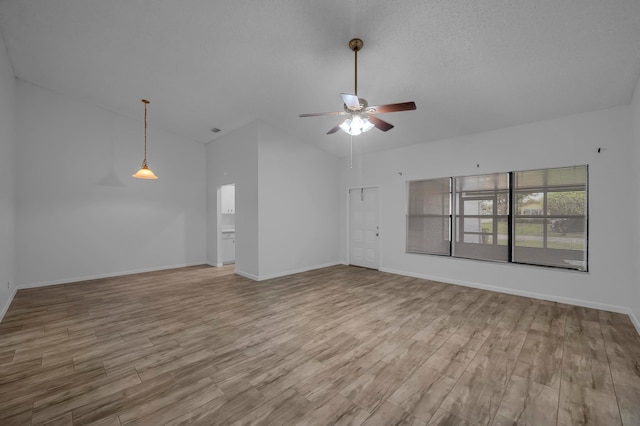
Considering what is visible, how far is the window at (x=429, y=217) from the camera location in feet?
18.1

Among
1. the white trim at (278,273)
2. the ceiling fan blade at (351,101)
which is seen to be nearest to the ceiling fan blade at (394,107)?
the ceiling fan blade at (351,101)

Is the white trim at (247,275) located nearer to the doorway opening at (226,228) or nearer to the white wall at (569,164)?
the doorway opening at (226,228)

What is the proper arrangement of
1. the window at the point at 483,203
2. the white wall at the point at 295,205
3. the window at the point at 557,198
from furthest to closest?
the white wall at the point at 295,205 → the window at the point at 483,203 → the window at the point at 557,198

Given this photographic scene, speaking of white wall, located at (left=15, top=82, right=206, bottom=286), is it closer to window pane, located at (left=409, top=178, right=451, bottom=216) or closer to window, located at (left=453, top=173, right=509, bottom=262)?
window pane, located at (left=409, top=178, right=451, bottom=216)

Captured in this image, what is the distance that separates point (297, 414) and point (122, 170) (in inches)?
251

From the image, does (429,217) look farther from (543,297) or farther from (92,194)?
(92,194)

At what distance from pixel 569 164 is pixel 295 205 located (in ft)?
16.0

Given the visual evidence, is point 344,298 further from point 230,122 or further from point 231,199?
point 231,199

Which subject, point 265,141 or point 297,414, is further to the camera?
point 265,141

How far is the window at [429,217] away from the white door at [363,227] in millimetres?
855

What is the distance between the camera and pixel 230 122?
5.71m

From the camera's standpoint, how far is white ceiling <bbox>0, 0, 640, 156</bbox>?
2.58 m

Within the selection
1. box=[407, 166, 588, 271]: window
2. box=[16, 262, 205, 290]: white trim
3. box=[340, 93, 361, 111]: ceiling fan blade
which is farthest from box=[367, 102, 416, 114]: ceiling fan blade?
A: box=[16, 262, 205, 290]: white trim

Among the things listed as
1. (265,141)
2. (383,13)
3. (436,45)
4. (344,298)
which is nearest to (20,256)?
(265,141)
